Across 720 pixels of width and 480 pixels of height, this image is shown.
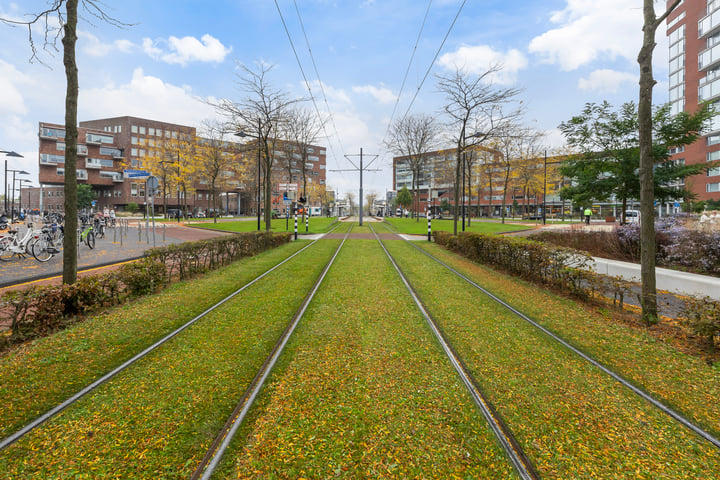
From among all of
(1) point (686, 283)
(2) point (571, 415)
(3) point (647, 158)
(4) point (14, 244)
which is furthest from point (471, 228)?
(4) point (14, 244)

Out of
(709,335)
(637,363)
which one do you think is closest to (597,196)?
(709,335)

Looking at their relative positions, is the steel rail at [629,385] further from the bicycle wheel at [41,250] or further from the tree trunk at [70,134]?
the bicycle wheel at [41,250]

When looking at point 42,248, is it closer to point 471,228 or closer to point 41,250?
point 41,250

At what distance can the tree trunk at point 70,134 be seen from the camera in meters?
5.95

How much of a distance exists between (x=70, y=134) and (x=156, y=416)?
19.9 feet

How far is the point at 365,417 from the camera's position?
2834 millimetres

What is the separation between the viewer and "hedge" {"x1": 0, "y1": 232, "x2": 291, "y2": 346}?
4445mm

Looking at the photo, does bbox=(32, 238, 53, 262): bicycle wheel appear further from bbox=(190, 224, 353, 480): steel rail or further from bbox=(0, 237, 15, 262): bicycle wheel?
bbox=(190, 224, 353, 480): steel rail

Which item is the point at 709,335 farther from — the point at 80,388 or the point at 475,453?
the point at 80,388

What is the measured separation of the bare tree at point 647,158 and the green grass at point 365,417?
14.0ft

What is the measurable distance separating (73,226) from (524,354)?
8.15m

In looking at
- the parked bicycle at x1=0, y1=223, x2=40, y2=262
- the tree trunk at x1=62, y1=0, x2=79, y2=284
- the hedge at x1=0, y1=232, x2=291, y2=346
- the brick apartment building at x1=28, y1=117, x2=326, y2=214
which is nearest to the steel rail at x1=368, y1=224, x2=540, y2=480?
the hedge at x1=0, y1=232, x2=291, y2=346

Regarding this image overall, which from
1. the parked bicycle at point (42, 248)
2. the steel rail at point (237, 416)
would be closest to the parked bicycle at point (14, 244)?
the parked bicycle at point (42, 248)

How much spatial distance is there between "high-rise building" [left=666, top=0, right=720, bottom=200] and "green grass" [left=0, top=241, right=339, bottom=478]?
5688 centimetres
